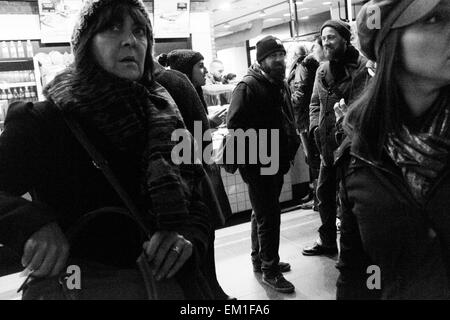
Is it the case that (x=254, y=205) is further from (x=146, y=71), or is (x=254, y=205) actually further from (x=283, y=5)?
(x=283, y=5)

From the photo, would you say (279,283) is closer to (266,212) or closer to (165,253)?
(266,212)

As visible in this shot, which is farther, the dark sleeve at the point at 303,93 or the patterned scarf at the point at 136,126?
the dark sleeve at the point at 303,93

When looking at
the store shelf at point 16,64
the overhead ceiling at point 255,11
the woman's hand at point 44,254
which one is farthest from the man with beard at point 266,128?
the overhead ceiling at point 255,11

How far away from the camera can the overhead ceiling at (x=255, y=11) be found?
11305mm

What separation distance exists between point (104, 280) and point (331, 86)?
8.13 feet

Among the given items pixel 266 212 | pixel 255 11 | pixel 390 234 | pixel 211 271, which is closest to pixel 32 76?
pixel 266 212

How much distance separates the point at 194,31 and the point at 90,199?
657cm

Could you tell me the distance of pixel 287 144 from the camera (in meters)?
2.92

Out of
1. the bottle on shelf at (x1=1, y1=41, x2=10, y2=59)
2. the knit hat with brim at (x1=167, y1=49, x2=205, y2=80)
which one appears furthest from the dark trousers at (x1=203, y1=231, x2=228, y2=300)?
the bottle on shelf at (x1=1, y1=41, x2=10, y2=59)

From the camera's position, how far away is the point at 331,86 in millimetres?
2963

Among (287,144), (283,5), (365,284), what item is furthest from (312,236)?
(283,5)

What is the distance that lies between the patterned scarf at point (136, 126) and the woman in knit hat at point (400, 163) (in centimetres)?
47

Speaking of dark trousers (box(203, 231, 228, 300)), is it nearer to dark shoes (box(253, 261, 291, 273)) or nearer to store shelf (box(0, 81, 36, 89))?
dark shoes (box(253, 261, 291, 273))

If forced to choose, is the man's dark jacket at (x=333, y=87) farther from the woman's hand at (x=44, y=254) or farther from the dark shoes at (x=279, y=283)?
the woman's hand at (x=44, y=254)
